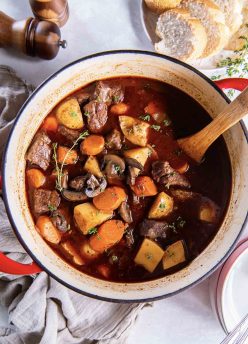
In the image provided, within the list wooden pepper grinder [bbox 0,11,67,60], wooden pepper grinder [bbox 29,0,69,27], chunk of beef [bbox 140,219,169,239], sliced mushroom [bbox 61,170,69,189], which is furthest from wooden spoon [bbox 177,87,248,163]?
wooden pepper grinder [bbox 29,0,69,27]

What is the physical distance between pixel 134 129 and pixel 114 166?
0.22m

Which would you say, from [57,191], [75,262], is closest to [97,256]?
[75,262]

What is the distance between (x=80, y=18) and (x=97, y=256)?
132cm

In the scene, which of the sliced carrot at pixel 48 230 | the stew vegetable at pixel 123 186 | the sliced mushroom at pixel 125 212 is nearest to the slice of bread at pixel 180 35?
the stew vegetable at pixel 123 186

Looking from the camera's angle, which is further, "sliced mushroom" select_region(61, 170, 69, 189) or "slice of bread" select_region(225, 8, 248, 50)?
"slice of bread" select_region(225, 8, 248, 50)

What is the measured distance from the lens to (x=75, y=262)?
8.95ft

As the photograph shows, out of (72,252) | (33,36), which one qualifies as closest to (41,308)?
(72,252)

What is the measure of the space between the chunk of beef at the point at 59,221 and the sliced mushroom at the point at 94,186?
7.3 inches

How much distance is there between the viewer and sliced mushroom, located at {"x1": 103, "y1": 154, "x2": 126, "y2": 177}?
8.68 feet

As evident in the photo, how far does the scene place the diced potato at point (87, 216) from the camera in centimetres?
266

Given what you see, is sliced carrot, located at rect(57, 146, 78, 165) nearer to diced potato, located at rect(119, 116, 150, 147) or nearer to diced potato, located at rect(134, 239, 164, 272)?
diced potato, located at rect(119, 116, 150, 147)

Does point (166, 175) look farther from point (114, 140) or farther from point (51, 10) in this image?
point (51, 10)

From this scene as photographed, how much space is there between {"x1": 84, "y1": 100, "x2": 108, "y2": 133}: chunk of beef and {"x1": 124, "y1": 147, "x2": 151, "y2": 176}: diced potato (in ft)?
0.63

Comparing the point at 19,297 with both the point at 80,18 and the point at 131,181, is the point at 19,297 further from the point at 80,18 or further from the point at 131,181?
the point at 80,18
